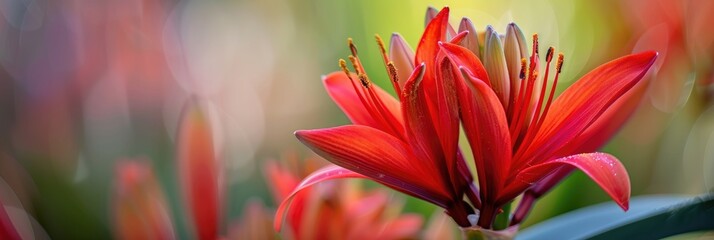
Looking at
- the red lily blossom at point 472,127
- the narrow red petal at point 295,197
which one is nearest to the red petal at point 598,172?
the red lily blossom at point 472,127

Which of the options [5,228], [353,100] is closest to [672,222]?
[353,100]

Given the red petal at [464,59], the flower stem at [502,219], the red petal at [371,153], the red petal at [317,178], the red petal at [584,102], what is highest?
the red petal at [464,59]

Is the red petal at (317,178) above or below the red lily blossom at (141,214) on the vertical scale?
above

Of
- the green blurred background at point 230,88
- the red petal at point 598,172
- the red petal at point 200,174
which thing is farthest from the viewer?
the green blurred background at point 230,88

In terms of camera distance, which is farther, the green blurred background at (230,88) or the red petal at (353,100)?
the green blurred background at (230,88)

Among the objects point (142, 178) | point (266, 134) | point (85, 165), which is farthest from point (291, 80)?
point (142, 178)

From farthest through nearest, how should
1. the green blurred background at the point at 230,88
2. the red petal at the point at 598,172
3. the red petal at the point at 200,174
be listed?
1. the green blurred background at the point at 230,88
2. the red petal at the point at 200,174
3. the red petal at the point at 598,172

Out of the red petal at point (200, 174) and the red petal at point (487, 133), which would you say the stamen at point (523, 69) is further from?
the red petal at point (200, 174)
